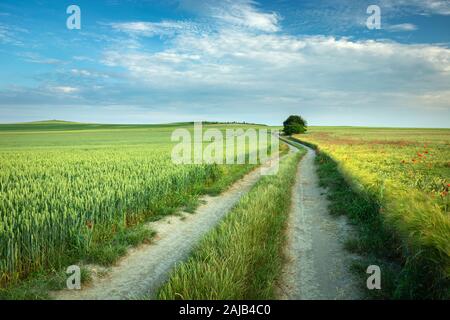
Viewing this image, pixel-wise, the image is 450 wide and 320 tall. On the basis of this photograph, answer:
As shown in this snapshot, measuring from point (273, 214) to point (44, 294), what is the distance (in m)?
5.89

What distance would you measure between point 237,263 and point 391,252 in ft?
12.1

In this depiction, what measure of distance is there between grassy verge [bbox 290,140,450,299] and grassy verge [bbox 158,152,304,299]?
1.80 m

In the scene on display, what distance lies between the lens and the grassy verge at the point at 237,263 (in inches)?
170

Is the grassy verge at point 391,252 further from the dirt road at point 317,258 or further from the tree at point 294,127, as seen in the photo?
the tree at point 294,127

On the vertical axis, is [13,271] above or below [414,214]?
below

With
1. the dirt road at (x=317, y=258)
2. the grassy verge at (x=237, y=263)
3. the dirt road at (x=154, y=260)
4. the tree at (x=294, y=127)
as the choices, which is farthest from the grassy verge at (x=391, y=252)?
the tree at (x=294, y=127)

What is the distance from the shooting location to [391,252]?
6.11 m

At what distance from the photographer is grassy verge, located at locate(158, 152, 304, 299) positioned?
4316mm

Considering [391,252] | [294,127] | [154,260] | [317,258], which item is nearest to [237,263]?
[317,258]

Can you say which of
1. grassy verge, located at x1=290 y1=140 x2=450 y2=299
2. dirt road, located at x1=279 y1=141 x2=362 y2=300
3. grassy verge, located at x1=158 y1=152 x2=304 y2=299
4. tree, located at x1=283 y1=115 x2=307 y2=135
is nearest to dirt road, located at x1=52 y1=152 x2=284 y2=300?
grassy verge, located at x1=158 y1=152 x2=304 y2=299

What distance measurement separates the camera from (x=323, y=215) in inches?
377

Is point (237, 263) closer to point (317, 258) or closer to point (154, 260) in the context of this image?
point (317, 258)
